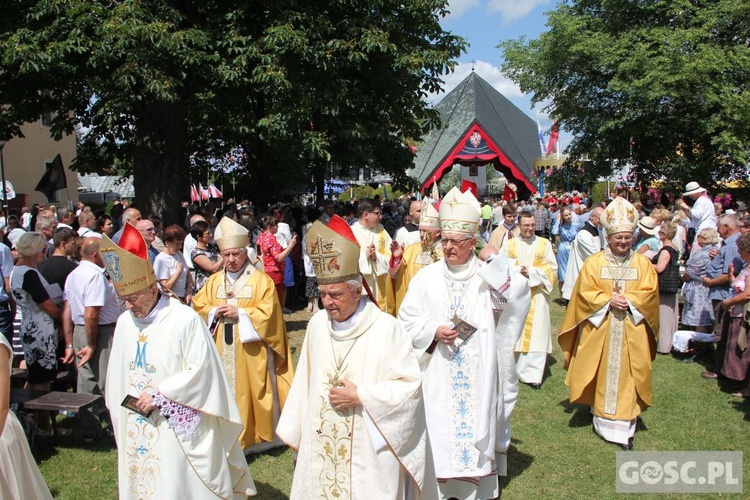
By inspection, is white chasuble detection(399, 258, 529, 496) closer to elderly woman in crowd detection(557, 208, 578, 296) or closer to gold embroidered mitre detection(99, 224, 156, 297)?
gold embroidered mitre detection(99, 224, 156, 297)

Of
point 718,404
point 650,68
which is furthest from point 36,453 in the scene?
point 650,68

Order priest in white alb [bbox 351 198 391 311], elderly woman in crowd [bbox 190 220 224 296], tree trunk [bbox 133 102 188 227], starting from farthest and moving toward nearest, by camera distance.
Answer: tree trunk [bbox 133 102 188 227] < priest in white alb [bbox 351 198 391 311] < elderly woman in crowd [bbox 190 220 224 296]

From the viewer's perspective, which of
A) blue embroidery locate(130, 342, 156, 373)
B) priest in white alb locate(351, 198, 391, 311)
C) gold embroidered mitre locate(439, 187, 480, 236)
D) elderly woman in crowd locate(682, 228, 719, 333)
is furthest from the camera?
priest in white alb locate(351, 198, 391, 311)

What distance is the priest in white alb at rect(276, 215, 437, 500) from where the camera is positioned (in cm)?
329

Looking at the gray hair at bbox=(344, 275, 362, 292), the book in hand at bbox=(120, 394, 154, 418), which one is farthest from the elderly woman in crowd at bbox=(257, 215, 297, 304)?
the gray hair at bbox=(344, 275, 362, 292)

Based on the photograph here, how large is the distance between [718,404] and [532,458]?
277 cm

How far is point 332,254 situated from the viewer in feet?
11.3

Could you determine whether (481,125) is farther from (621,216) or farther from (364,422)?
(364,422)

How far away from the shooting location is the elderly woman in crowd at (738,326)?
6.91m

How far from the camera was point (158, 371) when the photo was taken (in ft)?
12.1

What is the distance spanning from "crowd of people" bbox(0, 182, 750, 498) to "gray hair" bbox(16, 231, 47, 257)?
0.01m

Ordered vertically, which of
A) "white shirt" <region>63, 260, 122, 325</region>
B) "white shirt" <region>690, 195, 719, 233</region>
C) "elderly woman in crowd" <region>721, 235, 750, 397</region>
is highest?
"white shirt" <region>690, 195, 719, 233</region>

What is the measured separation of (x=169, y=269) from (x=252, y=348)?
74.8 inches

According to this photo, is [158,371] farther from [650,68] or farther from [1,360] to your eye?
[650,68]
